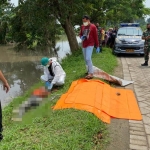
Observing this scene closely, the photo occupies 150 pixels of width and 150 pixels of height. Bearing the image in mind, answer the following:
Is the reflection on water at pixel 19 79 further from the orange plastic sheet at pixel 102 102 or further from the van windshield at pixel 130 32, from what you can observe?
the van windshield at pixel 130 32

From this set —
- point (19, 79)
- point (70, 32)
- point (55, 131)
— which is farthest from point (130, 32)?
point (55, 131)

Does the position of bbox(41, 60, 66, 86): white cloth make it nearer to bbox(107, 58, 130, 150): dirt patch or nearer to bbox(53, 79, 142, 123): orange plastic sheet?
bbox(53, 79, 142, 123): orange plastic sheet

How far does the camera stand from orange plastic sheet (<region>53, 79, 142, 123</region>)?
4.55m

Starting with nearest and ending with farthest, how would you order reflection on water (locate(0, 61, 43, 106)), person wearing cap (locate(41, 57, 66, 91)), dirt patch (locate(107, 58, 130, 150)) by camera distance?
dirt patch (locate(107, 58, 130, 150)), person wearing cap (locate(41, 57, 66, 91)), reflection on water (locate(0, 61, 43, 106))

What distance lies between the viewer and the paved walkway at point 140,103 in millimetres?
3669

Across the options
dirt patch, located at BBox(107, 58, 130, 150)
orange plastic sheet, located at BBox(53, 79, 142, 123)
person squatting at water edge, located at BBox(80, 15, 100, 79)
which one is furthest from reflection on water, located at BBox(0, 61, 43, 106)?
dirt patch, located at BBox(107, 58, 130, 150)

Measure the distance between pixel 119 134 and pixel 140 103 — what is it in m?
1.72

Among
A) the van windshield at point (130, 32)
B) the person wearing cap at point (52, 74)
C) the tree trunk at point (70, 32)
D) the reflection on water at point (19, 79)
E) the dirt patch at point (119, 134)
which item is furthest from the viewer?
the tree trunk at point (70, 32)

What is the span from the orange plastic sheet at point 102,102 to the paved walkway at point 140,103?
0.17 m

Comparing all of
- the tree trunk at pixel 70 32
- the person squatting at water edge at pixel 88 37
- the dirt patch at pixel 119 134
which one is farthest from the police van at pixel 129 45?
the dirt patch at pixel 119 134

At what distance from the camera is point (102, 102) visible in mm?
4918

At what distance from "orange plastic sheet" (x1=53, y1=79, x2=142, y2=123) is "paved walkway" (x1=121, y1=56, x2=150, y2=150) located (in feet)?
0.54

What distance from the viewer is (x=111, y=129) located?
4.04m

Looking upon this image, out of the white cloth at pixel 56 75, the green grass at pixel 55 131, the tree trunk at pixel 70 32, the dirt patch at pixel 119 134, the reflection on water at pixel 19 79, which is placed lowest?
the reflection on water at pixel 19 79
